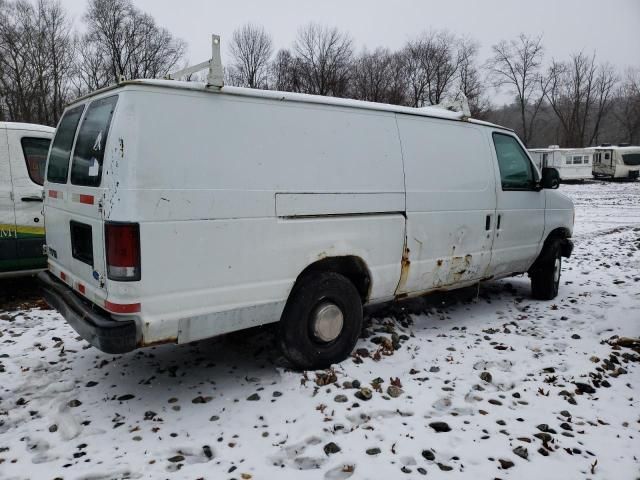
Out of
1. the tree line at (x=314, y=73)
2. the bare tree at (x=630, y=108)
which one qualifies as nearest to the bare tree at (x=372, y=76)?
the tree line at (x=314, y=73)

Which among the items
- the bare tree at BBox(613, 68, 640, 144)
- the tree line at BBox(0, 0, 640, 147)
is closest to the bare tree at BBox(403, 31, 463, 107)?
the tree line at BBox(0, 0, 640, 147)

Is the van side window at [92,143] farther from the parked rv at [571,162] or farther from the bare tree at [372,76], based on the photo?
the bare tree at [372,76]

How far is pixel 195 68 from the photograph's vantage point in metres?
3.54

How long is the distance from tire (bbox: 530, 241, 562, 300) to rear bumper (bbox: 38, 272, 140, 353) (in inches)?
209

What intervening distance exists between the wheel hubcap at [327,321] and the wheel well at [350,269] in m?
0.32

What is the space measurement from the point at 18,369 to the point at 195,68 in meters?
3.07

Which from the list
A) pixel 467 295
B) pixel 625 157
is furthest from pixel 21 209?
pixel 625 157

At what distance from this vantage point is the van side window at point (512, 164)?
220 inches

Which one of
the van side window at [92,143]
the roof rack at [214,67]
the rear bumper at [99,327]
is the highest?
the roof rack at [214,67]

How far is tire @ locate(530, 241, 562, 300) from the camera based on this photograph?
6383 mm

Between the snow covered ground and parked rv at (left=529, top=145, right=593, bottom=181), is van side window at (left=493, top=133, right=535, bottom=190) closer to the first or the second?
the snow covered ground

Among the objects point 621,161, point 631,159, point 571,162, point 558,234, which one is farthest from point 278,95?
A: point 631,159

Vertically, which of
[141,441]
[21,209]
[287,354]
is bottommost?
[141,441]

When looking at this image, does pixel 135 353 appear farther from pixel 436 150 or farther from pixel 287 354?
pixel 436 150
